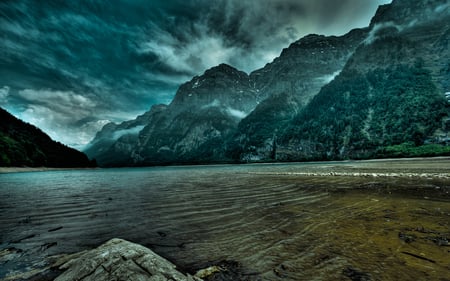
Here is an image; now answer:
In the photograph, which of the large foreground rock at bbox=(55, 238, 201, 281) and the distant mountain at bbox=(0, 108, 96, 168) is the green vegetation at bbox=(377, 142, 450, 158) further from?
the distant mountain at bbox=(0, 108, 96, 168)

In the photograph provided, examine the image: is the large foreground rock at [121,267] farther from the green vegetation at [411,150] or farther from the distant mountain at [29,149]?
the green vegetation at [411,150]

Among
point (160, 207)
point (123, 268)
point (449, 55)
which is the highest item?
point (449, 55)

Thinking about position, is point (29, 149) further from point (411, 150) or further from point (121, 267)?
point (411, 150)

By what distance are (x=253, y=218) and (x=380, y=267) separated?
6453mm

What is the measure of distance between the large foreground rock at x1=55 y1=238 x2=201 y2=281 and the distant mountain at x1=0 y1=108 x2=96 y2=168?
142410 millimetres

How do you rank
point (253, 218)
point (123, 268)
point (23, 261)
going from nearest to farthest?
point (123, 268)
point (23, 261)
point (253, 218)

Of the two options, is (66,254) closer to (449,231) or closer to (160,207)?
(160,207)

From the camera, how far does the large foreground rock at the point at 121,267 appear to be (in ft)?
16.0

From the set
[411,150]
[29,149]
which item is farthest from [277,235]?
[29,149]

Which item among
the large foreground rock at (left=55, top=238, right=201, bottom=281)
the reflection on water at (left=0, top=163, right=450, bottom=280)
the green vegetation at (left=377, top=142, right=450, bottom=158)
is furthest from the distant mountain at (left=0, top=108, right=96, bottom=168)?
the green vegetation at (left=377, top=142, right=450, bottom=158)

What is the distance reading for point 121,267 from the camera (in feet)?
16.8

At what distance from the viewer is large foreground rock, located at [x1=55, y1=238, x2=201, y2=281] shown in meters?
4.87

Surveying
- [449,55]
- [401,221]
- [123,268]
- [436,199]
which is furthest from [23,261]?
[449,55]

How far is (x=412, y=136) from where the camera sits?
148 metres
